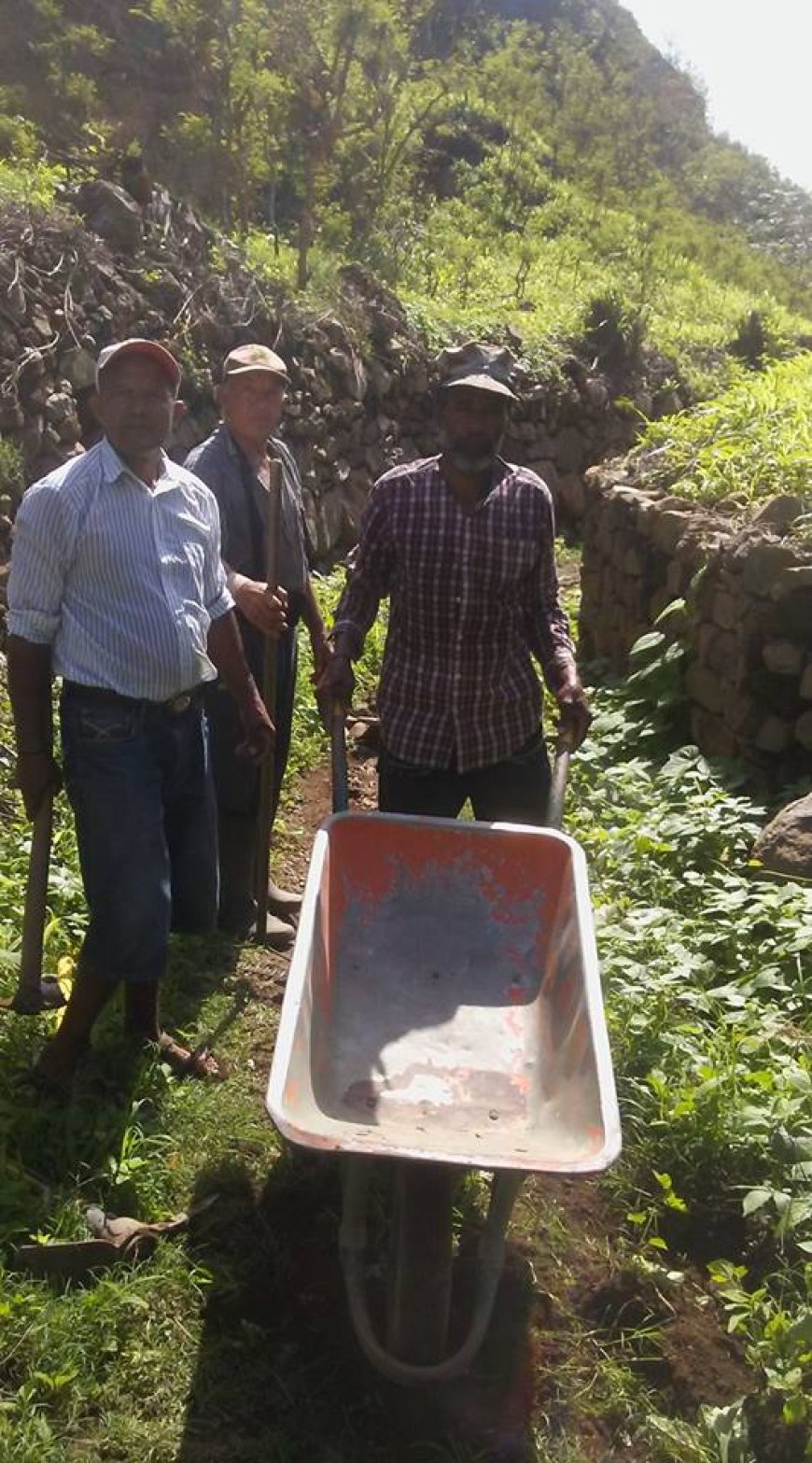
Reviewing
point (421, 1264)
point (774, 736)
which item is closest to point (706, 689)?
point (774, 736)

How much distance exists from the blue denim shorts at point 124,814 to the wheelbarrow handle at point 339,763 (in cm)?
38

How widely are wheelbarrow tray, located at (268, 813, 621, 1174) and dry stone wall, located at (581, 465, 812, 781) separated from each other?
2.48 m

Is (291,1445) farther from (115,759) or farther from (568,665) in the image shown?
(568,665)

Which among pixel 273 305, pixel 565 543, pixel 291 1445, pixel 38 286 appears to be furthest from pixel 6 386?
pixel 565 543

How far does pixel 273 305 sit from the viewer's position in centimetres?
946

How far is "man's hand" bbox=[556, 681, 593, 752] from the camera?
3.24m

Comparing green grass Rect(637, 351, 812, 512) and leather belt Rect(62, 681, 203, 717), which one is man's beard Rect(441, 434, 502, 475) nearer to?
leather belt Rect(62, 681, 203, 717)

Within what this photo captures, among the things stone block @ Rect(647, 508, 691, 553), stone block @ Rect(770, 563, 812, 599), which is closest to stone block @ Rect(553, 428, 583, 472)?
stone block @ Rect(647, 508, 691, 553)

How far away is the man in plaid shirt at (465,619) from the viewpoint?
3.18 m

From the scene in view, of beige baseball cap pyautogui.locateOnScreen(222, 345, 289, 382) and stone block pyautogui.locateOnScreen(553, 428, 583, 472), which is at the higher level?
beige baseball cap pyautogui.locateOnScreen(222, 345, 289, 382)

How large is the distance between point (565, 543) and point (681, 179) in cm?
2727

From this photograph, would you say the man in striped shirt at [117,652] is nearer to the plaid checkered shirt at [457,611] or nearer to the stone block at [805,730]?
the plaid checkered shirt at [457,611]

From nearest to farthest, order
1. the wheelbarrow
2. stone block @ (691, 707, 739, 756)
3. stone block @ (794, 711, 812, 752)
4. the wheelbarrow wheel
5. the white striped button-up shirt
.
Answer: the wheelbarrow < the wheelbarrow wheel < the white striped button-up shirt < stone block @ (794, 711, 812, 752) < stone block @ (691, 707, 739, 756)

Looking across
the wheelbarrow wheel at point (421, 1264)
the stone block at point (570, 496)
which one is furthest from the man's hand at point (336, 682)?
the stone block at point (570, 496)
